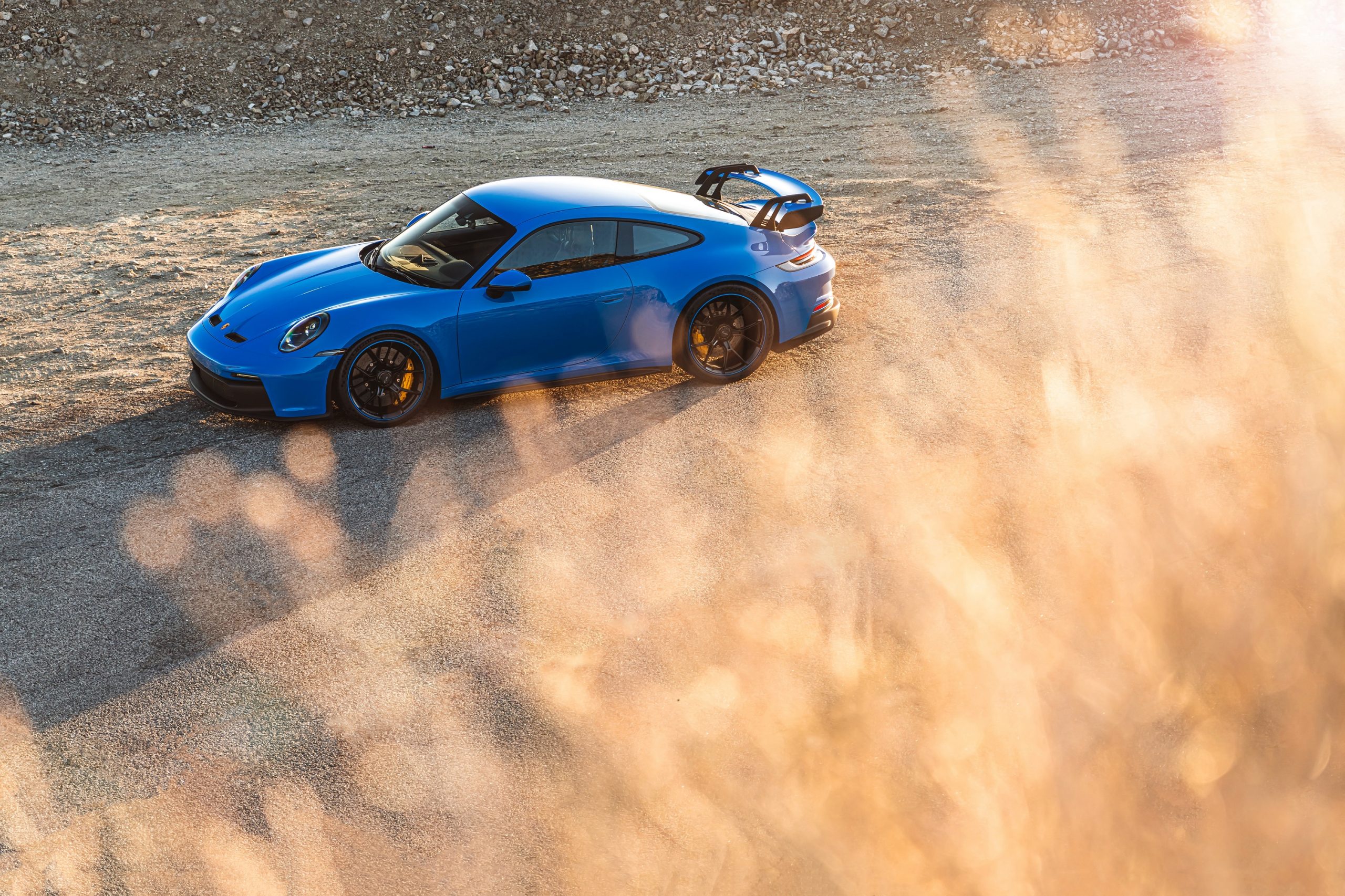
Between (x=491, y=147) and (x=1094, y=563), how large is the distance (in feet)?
42.5

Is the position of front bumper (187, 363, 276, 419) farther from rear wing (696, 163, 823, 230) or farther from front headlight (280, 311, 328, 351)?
rear wing (696, 163, 823, 230)

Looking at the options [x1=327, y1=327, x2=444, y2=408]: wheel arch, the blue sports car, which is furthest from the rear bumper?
[x1=327, y1=327, x2=444, y2=408]: wheel arch

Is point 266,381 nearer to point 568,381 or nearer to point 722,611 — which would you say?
point 568,381

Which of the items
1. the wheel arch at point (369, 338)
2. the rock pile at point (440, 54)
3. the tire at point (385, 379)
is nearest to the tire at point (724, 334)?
the wheel arch at point (369, 338)

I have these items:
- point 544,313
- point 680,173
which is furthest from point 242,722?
point 680,173

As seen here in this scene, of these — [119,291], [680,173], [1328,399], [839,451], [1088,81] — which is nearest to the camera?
[839,451]

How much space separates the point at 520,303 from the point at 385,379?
102 cm

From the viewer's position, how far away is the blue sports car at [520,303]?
7086 millimetres

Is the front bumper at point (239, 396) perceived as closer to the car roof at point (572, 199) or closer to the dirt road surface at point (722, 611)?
the dirt road surface at point (722, 611)

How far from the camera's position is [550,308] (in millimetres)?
7449

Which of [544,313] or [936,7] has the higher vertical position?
[936,7]

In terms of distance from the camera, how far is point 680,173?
15031mm

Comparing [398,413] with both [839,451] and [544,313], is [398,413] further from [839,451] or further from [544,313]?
[839,451]

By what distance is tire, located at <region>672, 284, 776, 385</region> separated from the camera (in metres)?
8.00
